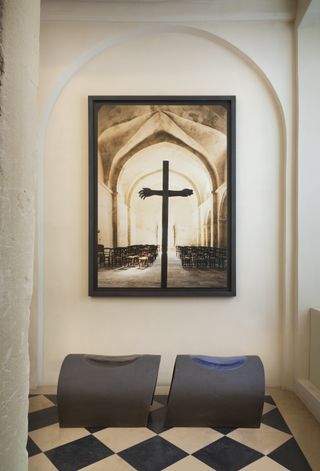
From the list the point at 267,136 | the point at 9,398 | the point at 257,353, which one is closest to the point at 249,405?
the point at 257,353

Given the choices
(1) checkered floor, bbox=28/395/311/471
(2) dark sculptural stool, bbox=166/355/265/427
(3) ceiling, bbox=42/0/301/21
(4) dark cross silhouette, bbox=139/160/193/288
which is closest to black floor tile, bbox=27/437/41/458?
(1) checkered floor, bbox=28/395/311/471

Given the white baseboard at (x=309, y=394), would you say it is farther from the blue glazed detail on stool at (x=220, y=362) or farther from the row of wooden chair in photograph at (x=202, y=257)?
the row of wooden chair in photograph at (x=202, y=257)

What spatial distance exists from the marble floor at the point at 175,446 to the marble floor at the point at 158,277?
112 cm

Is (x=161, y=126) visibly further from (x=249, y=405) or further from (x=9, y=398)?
(x=9, y=398)

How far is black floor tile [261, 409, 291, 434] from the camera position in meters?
2.92

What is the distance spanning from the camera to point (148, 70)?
150 inches

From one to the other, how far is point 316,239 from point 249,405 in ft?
5.06

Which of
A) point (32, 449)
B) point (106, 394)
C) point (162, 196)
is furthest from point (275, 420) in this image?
point (162, 196)

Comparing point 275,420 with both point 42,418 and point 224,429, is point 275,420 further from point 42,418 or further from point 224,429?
point 42,418

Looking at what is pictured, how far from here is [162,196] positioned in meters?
3.82

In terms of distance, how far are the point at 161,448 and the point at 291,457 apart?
0.79 meters

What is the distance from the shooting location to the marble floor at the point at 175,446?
2.42 metres

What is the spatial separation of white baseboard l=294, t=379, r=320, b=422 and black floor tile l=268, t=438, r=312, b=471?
512mm

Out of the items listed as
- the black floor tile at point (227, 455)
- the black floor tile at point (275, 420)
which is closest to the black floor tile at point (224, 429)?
the black floor tile at point (227, 455)
